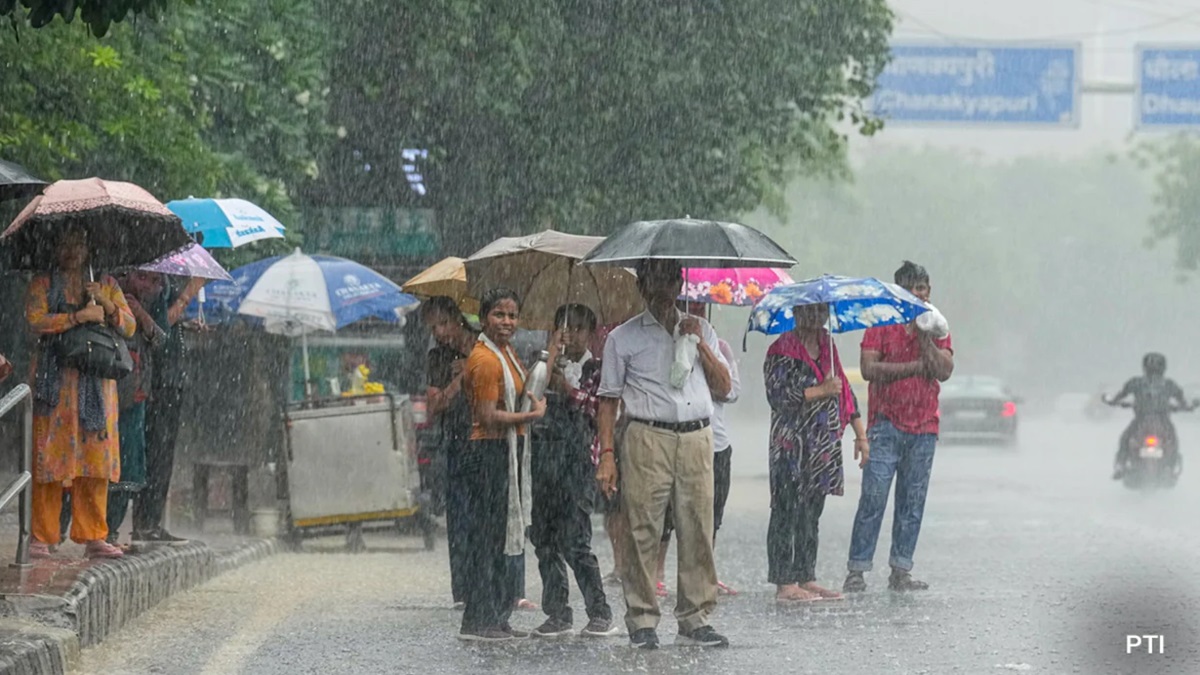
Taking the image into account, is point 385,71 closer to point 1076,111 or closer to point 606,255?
point 1076,111

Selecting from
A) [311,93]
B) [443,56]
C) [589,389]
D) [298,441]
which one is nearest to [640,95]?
[443,56]

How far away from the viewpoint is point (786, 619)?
10.4 meters

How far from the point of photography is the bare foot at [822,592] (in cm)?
1134

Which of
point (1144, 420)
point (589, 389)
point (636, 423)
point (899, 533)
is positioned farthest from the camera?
point (1144, 420)

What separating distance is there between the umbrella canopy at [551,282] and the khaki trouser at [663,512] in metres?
1.96

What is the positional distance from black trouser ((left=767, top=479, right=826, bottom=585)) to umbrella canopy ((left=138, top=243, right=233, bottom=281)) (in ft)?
11.5

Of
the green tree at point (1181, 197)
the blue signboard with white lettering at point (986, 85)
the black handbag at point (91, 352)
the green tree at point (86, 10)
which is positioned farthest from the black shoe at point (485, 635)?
the green tree at point (1181, 197)

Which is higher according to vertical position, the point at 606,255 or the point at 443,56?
the point at 443,56

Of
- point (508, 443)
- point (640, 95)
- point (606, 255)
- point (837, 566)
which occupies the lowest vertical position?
point (837, 566)

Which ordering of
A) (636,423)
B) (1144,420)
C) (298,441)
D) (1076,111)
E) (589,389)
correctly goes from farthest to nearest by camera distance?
1. (1076,111)
2. (1144,420)
3. (298,441)
4. (589,389)
5. (636,423)

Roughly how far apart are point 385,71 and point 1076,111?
10.1 metres

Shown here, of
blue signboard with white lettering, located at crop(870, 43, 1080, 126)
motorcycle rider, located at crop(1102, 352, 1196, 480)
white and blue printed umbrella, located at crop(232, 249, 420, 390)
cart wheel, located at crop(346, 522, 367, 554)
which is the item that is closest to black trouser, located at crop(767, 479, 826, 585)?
cart wheel, located at crop(346, 522, 367, 554)

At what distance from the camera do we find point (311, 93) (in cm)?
1970

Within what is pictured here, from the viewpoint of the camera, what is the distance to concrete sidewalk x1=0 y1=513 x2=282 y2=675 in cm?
781
